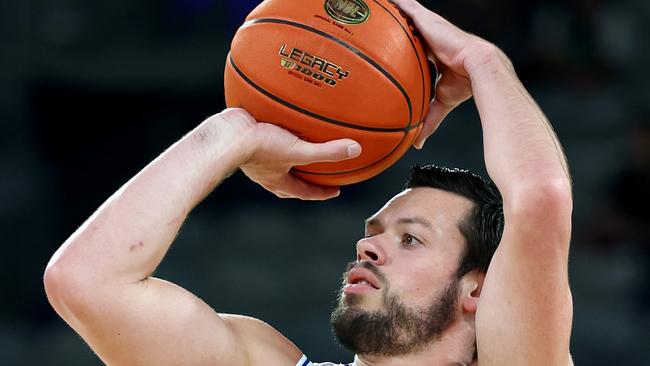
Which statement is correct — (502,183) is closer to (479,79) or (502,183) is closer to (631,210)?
(479,79)

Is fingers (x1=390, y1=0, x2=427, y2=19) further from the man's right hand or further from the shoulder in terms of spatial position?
the shoulder

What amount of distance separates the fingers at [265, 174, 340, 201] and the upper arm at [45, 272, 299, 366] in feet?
1.77

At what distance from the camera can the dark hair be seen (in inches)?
155

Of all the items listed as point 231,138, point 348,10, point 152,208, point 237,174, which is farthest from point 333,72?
point 237,174

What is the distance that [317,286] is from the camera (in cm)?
826

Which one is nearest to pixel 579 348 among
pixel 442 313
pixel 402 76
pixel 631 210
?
pixel 631 210

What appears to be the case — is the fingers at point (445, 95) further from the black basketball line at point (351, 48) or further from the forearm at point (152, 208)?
the forearm at point (152, 208)

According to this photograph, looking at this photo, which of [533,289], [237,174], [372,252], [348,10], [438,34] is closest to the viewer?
[533,289]

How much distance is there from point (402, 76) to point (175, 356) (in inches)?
48.1

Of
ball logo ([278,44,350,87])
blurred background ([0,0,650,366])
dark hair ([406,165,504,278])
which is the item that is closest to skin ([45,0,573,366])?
dark hair ([406,165,504,278])

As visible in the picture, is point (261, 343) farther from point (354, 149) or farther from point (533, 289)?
point (533, 289)

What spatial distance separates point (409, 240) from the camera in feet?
12.8

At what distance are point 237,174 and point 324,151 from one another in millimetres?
5349

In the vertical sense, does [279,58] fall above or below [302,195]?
above
